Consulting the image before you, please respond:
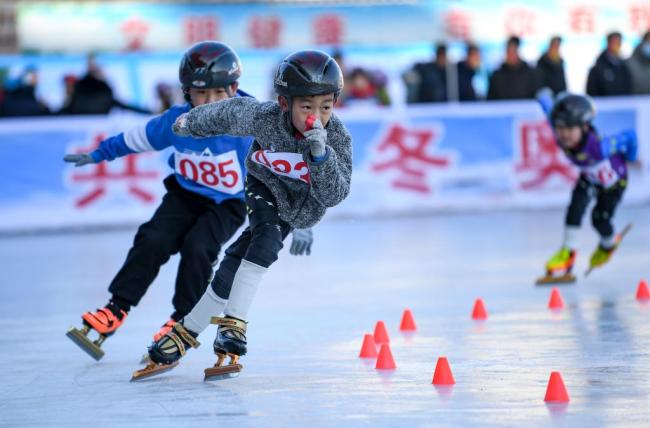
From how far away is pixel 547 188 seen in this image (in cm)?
1658

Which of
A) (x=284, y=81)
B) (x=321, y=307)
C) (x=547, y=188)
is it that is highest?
(x=284, y=81)

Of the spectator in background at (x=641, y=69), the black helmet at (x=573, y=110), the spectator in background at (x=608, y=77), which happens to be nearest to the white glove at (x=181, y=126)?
the black helmet at (x=573, y=110)

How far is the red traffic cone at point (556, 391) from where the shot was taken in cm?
533

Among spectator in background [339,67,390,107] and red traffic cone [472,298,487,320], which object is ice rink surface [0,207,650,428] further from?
spectator in background [339,67,390,107]

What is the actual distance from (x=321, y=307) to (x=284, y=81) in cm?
334

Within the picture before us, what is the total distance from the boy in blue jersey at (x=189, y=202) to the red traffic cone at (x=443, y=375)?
169cm

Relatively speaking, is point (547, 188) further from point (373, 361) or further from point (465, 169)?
point (373, 361)

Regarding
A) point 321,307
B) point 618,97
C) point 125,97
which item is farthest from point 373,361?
point 125,97

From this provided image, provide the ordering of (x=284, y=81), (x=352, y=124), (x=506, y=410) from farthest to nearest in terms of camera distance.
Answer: (x=352, y=124)
(x=284, y=81)
(x=506, y=410)

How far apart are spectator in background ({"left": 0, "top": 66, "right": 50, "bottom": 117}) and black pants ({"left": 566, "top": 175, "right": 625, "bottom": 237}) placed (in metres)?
8.21

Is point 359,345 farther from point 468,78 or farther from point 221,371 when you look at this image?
point 468,78

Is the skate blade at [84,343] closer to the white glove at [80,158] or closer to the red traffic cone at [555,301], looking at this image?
the white glove at [80,158]

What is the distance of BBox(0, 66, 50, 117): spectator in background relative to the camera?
16.2 m

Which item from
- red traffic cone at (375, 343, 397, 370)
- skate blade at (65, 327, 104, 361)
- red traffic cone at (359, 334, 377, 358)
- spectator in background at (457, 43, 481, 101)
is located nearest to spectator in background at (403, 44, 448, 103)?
spectator in background at (457, 43, 481, 101)
